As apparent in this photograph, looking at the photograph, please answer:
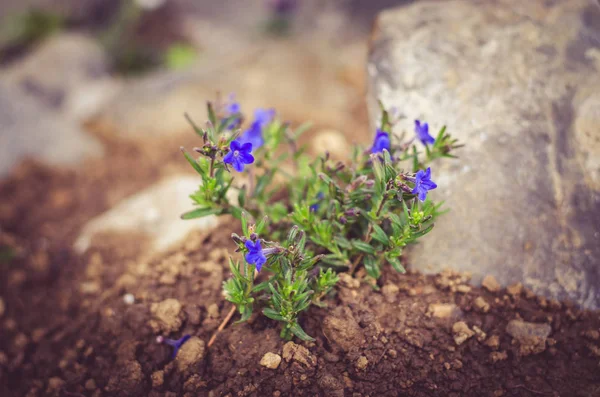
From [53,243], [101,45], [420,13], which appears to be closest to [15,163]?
[53,243]

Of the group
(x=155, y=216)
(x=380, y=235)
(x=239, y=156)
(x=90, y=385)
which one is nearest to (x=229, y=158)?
(x=239, y=156)

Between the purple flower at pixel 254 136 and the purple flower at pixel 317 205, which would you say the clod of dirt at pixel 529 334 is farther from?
the purple flower at pixel 254 136

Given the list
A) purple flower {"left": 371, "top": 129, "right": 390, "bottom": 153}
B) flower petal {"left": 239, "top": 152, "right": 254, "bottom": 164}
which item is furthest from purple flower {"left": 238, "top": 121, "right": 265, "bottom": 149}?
purple flower {"left": 371, "top": 129, "right": 390, "bottom": 153}

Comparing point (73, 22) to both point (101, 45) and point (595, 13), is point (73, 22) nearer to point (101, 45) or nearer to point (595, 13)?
point (101, 45)

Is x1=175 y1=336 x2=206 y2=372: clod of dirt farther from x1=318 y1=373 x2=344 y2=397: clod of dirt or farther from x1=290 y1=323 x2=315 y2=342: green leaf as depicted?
x1=318 y1=373 x2=344 y2=397: clod of dirt

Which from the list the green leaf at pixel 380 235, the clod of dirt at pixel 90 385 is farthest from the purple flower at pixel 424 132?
→ the clod of dirt at pixel 90 385

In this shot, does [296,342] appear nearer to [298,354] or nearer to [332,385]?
[298,354]

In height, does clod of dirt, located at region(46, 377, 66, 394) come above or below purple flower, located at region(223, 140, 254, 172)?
below
